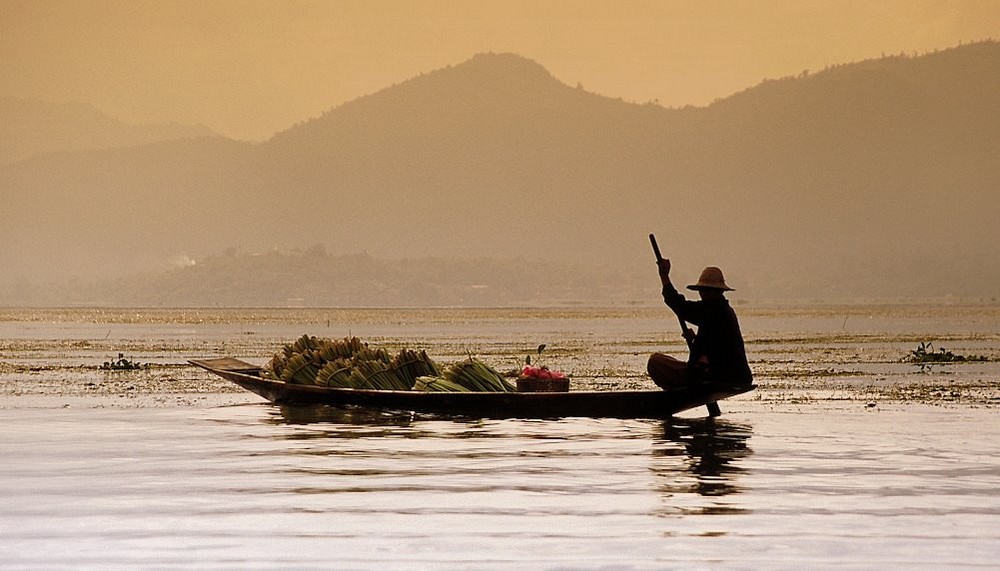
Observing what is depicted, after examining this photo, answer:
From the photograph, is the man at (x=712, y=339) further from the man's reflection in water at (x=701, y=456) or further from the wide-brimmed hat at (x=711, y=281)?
the man's reflection in water at (x=701, y=456)

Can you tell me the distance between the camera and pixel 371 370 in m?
23.7

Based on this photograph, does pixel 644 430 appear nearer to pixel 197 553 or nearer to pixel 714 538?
pixel 714 538

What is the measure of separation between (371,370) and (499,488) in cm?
954

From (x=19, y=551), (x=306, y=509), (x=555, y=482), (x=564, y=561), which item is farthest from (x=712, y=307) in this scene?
(x=19, y=551)

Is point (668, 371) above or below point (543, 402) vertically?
above

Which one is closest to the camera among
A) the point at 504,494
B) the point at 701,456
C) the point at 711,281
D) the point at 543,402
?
the point at 504,494

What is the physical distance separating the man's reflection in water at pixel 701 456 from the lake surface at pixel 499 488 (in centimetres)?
5

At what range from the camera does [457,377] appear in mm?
22859

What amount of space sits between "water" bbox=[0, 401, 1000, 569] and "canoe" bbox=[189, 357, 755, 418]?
22 cm

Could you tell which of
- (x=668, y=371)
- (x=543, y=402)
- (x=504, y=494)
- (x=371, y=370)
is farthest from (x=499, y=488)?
(x=371, y=370)

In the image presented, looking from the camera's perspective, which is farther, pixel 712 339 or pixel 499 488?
pixel 712 339

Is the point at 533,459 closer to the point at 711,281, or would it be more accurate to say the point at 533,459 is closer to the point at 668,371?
the point at 668,371

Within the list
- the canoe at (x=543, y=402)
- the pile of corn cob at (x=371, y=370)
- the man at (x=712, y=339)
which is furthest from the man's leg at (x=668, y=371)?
the pile of corn cob at (x=371, y=370)

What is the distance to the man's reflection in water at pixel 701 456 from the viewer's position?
14320mm
